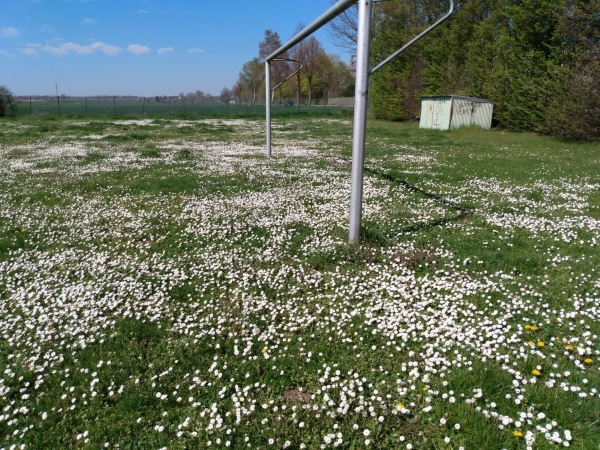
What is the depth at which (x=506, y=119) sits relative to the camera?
86.3 feet

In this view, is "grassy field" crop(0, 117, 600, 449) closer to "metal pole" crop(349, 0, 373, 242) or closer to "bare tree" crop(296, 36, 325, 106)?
"metal pole" crop(349, 0, 373, 242)

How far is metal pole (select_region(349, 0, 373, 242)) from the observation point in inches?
219

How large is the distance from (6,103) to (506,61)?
139 feet

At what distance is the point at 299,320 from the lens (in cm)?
452

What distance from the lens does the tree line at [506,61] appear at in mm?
19938

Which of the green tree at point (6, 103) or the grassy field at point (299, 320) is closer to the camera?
the grassy field at point (299, 320)

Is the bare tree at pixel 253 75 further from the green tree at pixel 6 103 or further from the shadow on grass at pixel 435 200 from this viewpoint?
the shadow on grass at pixel 435 200

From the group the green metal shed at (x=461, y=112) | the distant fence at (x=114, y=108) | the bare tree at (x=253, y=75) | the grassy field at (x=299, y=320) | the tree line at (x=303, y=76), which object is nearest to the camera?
the grassy field at (x=299, y=320)

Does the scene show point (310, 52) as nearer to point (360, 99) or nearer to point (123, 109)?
point (123, 109)

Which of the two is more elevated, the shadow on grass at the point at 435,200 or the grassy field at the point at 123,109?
the grassy field at the point at 123,109

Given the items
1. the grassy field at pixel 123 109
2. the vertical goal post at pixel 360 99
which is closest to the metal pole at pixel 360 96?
the vertical goal post at pixel 360 99

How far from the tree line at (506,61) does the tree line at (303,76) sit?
24.5 meters

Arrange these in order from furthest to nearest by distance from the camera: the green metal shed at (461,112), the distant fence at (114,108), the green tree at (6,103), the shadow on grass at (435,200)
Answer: the distant fence at (114,108), the green tree at (6,103), the green metal shed at (461,112), the shadow on grass at (435,200)

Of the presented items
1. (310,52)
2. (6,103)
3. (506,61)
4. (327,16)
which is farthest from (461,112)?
(310,52)
